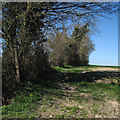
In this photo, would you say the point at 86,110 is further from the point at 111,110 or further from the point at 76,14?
the point at 76,14

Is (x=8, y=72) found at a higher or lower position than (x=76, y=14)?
lower

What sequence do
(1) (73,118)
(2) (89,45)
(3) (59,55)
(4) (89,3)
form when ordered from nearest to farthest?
1. (1) (73,118)
2. (4) (89,3)
3. (3) (59,55)
4. (2) (89,45)

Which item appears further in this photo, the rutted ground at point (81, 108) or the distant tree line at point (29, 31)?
the distant tree line at point (29, 31)

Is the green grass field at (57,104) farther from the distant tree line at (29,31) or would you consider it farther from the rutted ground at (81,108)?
the distant tree line at (29,31)

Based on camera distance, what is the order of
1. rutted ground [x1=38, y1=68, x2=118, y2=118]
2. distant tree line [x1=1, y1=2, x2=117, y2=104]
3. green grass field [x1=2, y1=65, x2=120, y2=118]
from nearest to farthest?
rutted ground [x1=38, y1=68, x2=118, y2=118] → green grass field [x1=2, y1=65, x2=120, y2=118] → distant tree line [x1=1, y1=2, x2=117, y2=104]

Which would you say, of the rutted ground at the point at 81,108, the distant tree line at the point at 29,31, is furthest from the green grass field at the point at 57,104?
the distant tree line at the point at 29,31

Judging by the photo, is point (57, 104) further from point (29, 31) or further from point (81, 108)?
point (29, 31)

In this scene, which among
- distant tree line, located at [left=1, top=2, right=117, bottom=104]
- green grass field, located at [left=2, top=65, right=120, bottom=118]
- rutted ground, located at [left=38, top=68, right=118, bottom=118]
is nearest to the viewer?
rutted ground, located at [left=38, top=68, right=118, bottom=118]

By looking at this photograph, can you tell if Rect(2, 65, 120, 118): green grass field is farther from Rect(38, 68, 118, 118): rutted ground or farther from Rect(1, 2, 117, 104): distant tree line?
Rect(1, 2, 117, 104): distant tree line

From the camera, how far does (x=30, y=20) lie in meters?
7.71

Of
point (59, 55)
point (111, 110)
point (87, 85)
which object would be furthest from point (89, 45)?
point (111, 110)

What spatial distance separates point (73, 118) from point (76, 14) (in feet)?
23.9

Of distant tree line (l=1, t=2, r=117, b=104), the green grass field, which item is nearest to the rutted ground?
the green grass field

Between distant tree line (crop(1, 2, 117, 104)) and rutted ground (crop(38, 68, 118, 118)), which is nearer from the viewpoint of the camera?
rutted ground (crop(38, 68, 118, 118))
